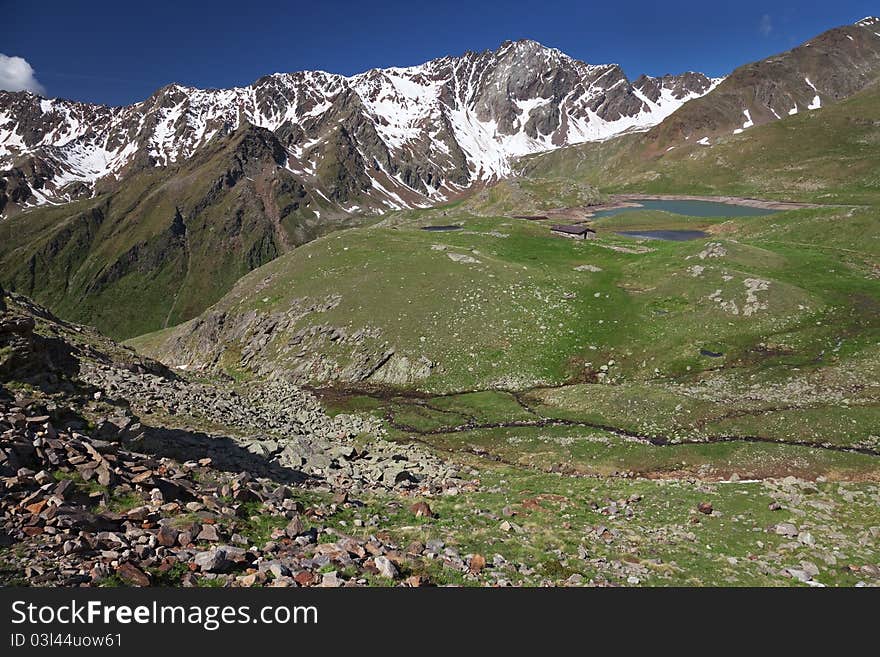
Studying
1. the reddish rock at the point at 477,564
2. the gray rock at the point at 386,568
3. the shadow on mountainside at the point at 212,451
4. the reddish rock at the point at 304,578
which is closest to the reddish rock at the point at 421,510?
the reddish rock at the point at 477,564

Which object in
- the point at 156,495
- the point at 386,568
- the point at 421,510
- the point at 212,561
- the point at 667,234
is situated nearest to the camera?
the point at 212,561

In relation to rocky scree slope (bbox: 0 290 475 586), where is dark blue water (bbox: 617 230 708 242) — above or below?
above

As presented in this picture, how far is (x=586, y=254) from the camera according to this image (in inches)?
4171

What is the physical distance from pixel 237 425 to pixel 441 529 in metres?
24.0

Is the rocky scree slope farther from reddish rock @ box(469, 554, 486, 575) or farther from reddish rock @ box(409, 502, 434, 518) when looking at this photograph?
reddish rock @ box(469, 554, 486, 575)

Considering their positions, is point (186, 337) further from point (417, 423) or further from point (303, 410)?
point (417, 423)

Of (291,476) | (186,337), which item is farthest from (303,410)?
(186,337)

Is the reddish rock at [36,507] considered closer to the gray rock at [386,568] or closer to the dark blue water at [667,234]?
the gray rock at [386,568]

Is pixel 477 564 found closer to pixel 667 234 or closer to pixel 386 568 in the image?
pixel 386 568

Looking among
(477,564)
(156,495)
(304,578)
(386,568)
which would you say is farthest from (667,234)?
(156,495)

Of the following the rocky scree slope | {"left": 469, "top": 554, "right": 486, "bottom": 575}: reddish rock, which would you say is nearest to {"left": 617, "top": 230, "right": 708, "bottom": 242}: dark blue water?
the rocky scree slope

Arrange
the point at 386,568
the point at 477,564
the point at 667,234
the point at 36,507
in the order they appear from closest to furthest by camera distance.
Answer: the point at 36,507, the point at 386,568, the point at 477,564, the point at 667,234

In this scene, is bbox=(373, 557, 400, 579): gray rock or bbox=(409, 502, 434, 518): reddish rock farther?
bbox=(409, 502, 434, 518): reddish rock

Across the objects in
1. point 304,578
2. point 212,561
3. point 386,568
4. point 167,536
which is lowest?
point 386,568
